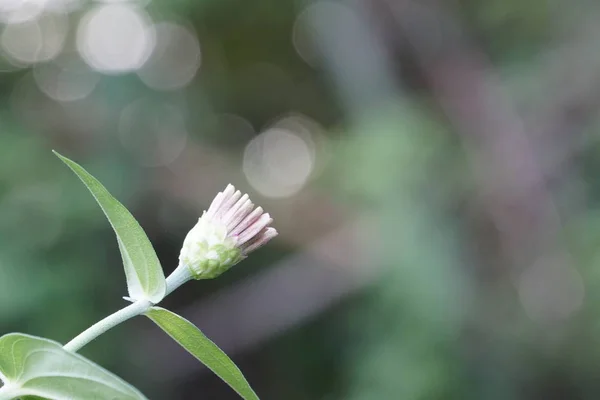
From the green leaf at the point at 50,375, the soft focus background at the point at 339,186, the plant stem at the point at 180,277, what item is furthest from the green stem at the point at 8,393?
the soft focus background at the point at 339,186

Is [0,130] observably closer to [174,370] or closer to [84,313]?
[84,313]

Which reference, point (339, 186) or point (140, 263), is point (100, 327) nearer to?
point (140, 263)

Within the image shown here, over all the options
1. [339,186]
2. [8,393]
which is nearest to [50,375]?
[8,393]

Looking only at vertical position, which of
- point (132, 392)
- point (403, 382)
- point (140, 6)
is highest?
point (140, 6)

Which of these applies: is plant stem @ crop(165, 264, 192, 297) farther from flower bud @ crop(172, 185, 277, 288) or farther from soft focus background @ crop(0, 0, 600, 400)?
soft focus background @ crop(0, 0, 600, 400)

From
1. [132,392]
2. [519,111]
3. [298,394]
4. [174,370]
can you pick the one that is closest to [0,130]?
[174,370]

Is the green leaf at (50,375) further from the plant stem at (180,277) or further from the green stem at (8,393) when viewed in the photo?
the plant stem at (180,277)
